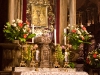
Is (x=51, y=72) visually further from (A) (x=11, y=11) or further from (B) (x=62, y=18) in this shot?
(B) (x=62, y=18)

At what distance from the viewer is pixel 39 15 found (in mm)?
7887

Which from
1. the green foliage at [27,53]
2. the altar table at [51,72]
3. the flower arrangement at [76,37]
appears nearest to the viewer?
the altar table at [51,72]

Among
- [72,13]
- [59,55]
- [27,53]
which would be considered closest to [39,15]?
[72,13]

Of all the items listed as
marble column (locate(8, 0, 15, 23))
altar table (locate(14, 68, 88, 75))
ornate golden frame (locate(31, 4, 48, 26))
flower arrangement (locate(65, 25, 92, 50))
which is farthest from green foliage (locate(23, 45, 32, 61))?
ornate golden frame (locate(31, 4, 48, 26))

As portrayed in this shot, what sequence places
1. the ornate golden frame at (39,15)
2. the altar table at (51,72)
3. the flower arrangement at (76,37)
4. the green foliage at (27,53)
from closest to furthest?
1. the altar table at (51,72)
2. the green foliage at (27,53)
3. the flower arrangement at (76,37)
4. the ornate golden frame at (39,15)

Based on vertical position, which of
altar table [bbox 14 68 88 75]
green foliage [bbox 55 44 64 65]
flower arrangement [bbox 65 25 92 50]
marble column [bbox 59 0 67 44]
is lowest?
altar table [bbox 14 68 88 75]

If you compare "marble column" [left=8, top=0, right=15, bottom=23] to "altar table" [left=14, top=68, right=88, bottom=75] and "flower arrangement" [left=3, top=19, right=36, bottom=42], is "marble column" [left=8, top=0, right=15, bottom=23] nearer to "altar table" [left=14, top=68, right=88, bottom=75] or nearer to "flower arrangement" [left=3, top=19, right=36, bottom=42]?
"flower arrangement" [left=3, top=19, right=36, bottom=42]

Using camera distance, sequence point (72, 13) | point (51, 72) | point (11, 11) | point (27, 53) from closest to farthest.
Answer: point (51, 72), point (27, 53), point (11, 11), point (72, 13)

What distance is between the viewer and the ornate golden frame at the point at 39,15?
7859mm

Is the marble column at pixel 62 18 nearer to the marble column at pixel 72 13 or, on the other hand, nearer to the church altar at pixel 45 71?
the marble column at pixel 72 13

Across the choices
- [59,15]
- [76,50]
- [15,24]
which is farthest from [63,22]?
[15,24]

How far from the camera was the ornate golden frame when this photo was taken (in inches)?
309

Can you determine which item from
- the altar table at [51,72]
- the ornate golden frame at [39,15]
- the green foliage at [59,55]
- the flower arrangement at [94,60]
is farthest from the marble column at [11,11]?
the flower arrangement at [94,60]

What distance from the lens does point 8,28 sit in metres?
6.80
